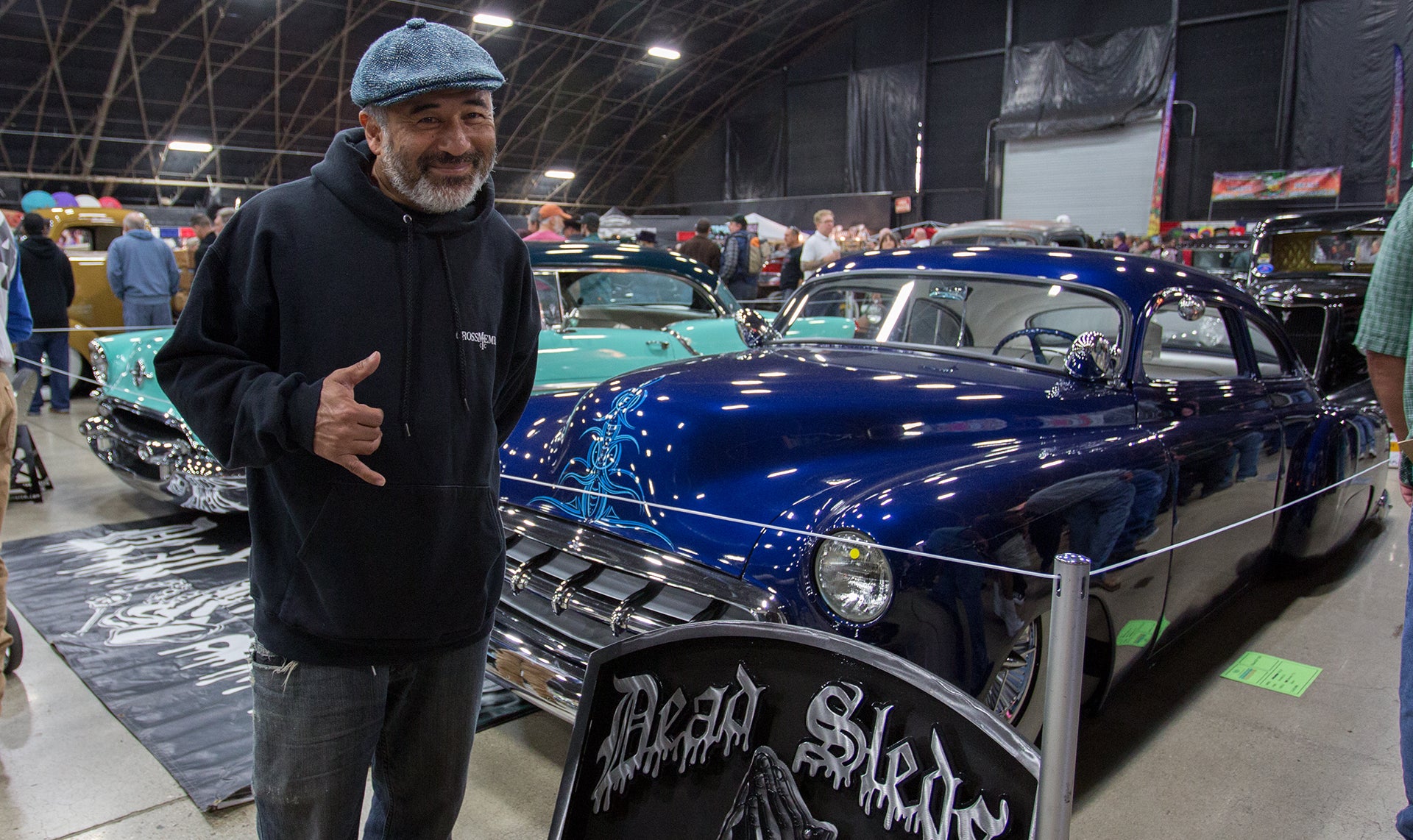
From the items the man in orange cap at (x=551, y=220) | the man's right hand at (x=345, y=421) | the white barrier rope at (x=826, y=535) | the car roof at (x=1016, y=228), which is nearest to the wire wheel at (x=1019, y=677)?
the white barrier rope at (x=826, y=535)

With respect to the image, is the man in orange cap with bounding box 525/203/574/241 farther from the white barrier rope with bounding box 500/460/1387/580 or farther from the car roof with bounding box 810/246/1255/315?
the white barrier rope with bounding box 500/460/1387/580

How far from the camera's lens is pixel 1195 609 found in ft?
10.9

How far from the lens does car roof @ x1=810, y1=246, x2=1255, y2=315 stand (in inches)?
132

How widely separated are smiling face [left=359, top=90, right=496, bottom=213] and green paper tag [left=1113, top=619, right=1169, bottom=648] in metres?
2.31

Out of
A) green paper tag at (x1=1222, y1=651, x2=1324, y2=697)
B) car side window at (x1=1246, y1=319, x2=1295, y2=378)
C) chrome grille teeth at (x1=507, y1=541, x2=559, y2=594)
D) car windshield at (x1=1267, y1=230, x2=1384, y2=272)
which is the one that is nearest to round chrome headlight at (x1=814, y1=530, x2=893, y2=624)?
chrome grille teeth at (x1=507, y1=541, x2=559, y2=594)

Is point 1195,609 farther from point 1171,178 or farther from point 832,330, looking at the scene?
point 1171,178

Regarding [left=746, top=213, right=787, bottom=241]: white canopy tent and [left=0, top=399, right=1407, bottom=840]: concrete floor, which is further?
[left=746, top=213, right=787, bottom=241]: white canopy tent

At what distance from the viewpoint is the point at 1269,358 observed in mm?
4438

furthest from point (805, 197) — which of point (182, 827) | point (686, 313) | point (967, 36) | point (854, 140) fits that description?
point (182, 827)

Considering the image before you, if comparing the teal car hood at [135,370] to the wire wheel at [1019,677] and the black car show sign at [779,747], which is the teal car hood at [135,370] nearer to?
the black car show sign at [779,747]

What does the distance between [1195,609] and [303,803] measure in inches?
118

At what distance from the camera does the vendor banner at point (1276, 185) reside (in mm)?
16703

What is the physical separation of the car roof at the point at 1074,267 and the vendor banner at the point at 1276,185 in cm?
1596

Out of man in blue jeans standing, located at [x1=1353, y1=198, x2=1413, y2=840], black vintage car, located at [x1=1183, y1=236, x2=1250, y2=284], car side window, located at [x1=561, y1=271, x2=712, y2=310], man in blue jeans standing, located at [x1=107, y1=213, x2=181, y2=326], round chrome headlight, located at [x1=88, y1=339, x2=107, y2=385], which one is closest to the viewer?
man in blue jeans standing, located at [x1=1353, y1=198, x2=1413, y2=840]
